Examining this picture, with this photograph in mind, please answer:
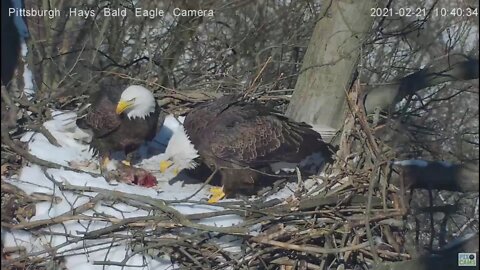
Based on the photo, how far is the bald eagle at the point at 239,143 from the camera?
5137 millimetres

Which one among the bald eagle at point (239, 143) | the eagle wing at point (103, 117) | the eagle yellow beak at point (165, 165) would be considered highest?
the eagle wing at point (103, 117)

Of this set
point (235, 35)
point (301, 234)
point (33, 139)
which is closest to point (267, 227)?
point (301, 234)

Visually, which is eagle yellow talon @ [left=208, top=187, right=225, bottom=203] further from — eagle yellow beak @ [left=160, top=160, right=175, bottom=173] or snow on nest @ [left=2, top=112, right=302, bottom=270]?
eagle yellow beak @ [left=160, top=160, right=175, bottom=173]

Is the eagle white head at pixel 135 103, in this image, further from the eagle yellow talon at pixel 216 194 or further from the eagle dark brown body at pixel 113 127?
the eagle yellow talon at pixel 216 194

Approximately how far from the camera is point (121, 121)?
5.50 meters

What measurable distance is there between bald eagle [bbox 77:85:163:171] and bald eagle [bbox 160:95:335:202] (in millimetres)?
282

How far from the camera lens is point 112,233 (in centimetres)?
446

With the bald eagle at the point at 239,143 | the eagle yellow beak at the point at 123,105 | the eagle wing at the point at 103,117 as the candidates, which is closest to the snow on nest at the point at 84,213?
the bald eagle at the point at 239,143

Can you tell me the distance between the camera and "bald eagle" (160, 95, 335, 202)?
514cm

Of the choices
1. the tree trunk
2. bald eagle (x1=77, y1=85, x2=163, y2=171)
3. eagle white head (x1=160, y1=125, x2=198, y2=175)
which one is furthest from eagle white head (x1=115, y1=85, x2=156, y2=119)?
the tree trunk

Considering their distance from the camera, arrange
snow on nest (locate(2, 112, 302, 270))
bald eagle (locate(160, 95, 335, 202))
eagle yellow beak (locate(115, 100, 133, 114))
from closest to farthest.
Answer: snow on nest (locate(2, 112, 302, 270)) → bald eagle (locate(160, 95, 335, 202)) → eagle yellow beak (locate(115, 100, 133, 114))

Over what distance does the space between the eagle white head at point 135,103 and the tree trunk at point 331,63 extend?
1049 mm

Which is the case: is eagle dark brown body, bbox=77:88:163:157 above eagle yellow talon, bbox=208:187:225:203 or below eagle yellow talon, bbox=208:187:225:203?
above

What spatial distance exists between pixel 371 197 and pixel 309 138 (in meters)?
0.87
